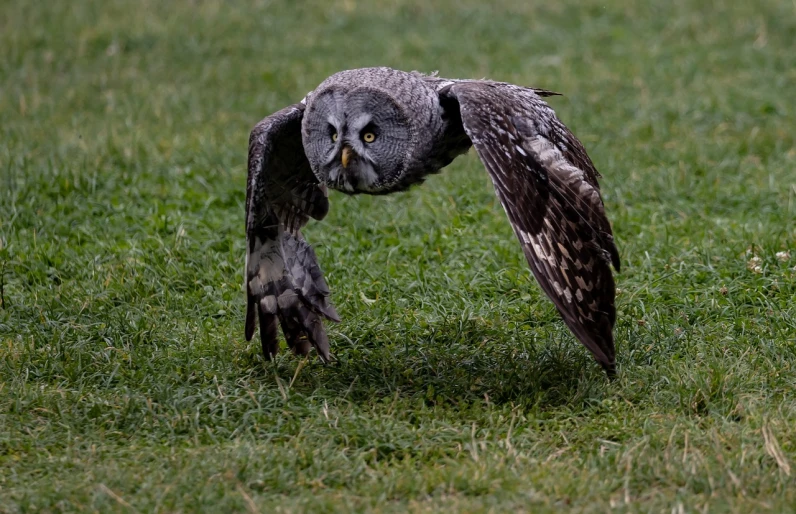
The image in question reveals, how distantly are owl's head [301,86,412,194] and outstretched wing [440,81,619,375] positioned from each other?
0.37 m

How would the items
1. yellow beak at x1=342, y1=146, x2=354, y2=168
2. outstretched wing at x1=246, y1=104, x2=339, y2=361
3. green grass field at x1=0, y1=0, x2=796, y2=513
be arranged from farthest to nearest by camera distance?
outstretched wing at x1=246, y1=104, x2=339, y2=361 → yellow beak at x1=342, y1=146, x2=354, y2=168 → green grass field at x1=0, y1=0, x2=796, y2=513

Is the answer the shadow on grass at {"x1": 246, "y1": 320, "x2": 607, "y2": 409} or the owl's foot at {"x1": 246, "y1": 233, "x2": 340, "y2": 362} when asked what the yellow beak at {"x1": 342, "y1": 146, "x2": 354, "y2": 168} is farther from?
the shadow on grass at {"x1": 246, "y1": 320, "x2": 607, "y2": 409}

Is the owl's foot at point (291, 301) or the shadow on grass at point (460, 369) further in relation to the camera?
the owl's foot at point (291, 301)

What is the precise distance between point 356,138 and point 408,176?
381 millimetres

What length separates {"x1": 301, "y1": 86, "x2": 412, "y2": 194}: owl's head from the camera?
205 inches

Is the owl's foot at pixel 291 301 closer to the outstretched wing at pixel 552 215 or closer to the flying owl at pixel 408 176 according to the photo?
the flying owl at pixel 408 176

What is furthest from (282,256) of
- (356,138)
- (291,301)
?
(356,138)

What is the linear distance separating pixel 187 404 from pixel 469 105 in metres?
1.94

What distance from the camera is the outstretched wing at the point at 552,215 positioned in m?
4.85

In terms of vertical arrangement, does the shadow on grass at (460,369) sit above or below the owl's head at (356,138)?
below

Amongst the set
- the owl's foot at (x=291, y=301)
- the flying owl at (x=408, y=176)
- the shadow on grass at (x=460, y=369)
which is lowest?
the shadow on grass at (x=460, y=369)

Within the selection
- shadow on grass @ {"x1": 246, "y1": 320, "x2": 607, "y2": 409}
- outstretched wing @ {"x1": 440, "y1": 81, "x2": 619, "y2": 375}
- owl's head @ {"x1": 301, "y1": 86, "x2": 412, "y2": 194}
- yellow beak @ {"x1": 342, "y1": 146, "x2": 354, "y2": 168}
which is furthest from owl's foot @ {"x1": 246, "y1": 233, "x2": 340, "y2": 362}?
outstretched wing @ {"x1": 440, "y1": 81, "x2": 619, "y2": 375}

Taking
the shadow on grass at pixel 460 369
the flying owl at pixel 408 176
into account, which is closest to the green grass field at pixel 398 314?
the shadow on grass at pixel 460 369

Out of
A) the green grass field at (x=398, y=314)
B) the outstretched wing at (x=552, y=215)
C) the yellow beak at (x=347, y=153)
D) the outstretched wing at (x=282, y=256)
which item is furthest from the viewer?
the outstretched wing at (x=282, y=256)
